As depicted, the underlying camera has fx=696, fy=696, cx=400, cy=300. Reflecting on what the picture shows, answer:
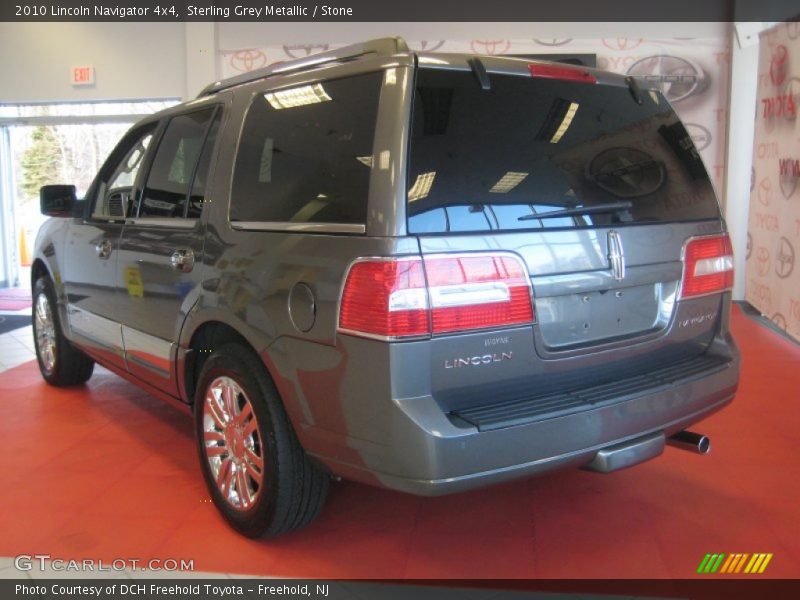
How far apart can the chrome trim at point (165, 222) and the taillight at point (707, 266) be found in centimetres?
183

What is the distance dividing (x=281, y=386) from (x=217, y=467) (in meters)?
0.69

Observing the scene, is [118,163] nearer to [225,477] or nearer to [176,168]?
[176,168]

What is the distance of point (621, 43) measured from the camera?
8195mm

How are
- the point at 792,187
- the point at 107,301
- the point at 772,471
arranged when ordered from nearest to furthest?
1. the point at 772,471
2. the point at 107,301
3. the point at 792,187

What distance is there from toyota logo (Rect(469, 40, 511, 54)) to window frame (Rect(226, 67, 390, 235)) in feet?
20.9

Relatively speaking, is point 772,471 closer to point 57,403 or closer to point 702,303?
point 702,303

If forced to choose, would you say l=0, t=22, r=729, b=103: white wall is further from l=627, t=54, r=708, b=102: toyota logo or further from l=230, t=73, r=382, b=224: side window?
l=230, t=73, r=382, b=224: side window

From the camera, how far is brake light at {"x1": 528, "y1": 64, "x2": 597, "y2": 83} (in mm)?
2232

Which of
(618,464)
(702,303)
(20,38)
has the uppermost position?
(20,38)

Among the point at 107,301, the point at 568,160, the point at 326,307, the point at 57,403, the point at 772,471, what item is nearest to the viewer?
the point at 326,307

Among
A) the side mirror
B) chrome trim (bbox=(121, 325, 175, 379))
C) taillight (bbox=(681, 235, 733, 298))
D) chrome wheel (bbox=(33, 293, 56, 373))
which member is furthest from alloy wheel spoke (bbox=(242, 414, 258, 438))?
chrome wheel (bbox=(33, 293, 56, 373))

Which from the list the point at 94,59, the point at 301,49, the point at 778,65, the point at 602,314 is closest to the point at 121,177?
the point at 602,314
